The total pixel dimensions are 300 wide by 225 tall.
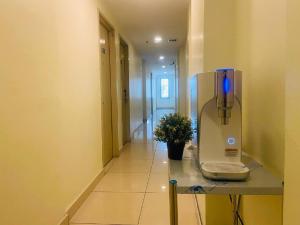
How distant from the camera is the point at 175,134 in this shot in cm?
136

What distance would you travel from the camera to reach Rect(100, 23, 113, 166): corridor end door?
3649 mm

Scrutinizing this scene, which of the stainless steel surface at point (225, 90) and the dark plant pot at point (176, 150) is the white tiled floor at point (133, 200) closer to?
the dark plant pot at point (176, 150)

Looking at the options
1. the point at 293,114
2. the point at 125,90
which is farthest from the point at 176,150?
the point at 125,90

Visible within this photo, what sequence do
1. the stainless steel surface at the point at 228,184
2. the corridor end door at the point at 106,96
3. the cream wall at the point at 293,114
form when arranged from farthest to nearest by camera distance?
the corridor end door at the point at 106,96
the stainless steel surface at the point at 228,184
the cream wall at the point at 293,114

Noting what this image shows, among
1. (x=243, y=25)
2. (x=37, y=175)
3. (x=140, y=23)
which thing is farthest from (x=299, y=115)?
(x=140, y=23)

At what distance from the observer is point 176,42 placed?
20.3ft

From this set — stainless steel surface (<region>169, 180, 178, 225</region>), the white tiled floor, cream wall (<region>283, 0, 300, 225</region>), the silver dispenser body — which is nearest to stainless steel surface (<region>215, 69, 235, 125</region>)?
the silver dispenser body

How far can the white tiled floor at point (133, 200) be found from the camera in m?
2.10

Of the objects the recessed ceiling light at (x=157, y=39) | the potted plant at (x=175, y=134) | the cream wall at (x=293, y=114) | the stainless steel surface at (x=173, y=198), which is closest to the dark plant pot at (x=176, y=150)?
the potted plant at (x=175, y=134)

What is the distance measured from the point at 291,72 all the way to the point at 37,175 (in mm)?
1526

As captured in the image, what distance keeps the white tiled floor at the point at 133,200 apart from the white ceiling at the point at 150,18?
2461mm

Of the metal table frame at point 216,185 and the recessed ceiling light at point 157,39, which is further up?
the recessed ceiling light at point 157,39

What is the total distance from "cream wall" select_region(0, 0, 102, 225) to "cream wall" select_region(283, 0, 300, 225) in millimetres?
1313

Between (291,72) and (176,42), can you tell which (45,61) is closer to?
(291,72)
